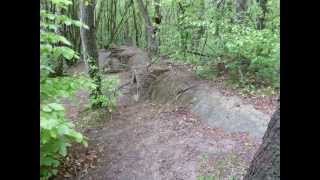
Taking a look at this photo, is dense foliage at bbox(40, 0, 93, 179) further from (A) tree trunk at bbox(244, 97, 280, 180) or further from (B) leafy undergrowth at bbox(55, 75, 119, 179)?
(A) tree trunk at bbox(244, 97, 280, 180)

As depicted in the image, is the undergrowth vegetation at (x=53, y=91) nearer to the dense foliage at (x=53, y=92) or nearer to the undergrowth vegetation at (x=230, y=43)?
the dense foliage at (x=53, y=92)

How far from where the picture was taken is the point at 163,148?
9781 mm

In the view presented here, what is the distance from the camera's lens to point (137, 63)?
18.0m

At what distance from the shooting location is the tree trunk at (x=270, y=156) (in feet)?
12.1

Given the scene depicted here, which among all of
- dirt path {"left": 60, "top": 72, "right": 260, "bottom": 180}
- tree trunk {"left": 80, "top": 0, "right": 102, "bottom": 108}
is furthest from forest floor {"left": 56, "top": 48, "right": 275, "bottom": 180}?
tree trunk {"left": 80, "top": 0, "right": 102, "bottom": 108}

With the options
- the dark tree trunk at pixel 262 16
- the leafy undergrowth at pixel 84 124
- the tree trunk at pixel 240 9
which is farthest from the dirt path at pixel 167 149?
the dark tree trunk at pixel 262 16

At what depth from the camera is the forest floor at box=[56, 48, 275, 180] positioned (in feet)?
28.1

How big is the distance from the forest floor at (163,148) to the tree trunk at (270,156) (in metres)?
4.09

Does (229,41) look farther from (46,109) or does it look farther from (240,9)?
(46,109)
